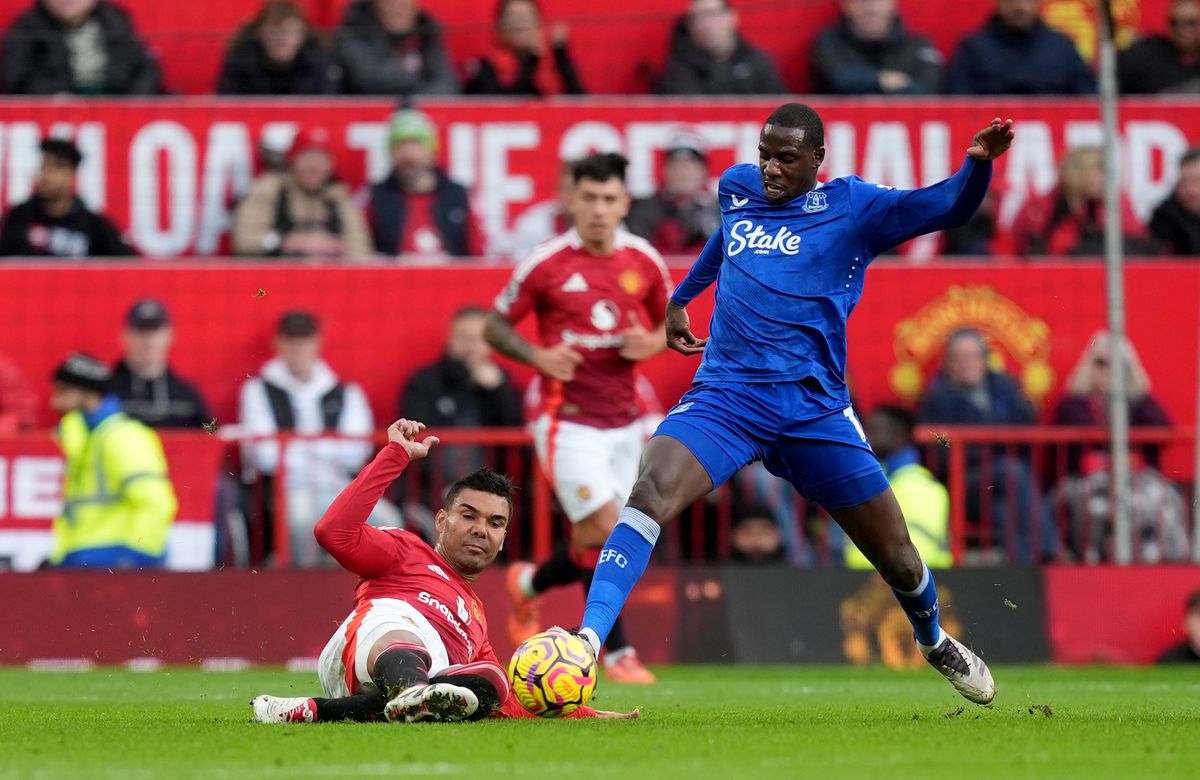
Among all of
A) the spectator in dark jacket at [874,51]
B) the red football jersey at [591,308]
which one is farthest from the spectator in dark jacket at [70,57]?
the red football jersey at [591,308]

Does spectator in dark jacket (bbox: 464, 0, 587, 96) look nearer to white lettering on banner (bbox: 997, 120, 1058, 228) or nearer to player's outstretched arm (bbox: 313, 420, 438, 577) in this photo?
white lettering on banner (bbox: 997, 120, 1058, 228)

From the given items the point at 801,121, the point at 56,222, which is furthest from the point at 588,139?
the point at 801,121

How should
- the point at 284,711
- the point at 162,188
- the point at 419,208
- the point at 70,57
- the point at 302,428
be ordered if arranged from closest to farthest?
the point at 284,711 < the point at 302,428 < the point at 419,208 < the point at 162,188 < the point at 70,57

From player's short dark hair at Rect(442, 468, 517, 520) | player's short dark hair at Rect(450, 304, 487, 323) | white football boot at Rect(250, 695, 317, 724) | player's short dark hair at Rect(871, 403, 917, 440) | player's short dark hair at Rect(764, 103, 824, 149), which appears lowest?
white football boot at Rect(250, 695, 317, 724)

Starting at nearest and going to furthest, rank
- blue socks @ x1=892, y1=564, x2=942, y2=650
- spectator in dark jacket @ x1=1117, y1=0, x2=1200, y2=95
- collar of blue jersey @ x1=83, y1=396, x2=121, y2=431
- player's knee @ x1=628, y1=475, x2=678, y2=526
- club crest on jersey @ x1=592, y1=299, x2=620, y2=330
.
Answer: player's knee @ x1=628, y1=475, x2=678, y2=526
blue socks @ x1=892, y1=564, x2=942, y2=650
club crest on jersey @ x1=592, y1=299, x2=620, y2=330
collar of blue jersey @ x1=83, y1=396, x2=121, y2=431
spectator in dark jacket @ x1=1117, y1=0, x2=1200, y2=95

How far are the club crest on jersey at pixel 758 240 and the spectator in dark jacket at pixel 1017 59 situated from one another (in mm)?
9437

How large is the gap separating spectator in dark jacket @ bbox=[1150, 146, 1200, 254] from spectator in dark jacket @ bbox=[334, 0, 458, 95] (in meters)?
5.88

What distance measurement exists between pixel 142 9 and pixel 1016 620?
31.9 feet

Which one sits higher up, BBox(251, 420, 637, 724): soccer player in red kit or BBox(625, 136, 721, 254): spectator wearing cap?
BBox(625, 136, 721, 254): spectator wearing cap

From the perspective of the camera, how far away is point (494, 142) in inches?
654

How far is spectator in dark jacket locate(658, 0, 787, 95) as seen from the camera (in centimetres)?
1717

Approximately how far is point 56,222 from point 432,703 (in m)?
9.48

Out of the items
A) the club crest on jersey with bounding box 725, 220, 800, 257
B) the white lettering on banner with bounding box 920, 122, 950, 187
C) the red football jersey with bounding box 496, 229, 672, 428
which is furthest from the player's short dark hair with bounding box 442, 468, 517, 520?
the white lettering on banner with bounding box 920, 122, 950, 187

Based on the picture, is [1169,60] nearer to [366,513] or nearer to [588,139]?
[588,139]
